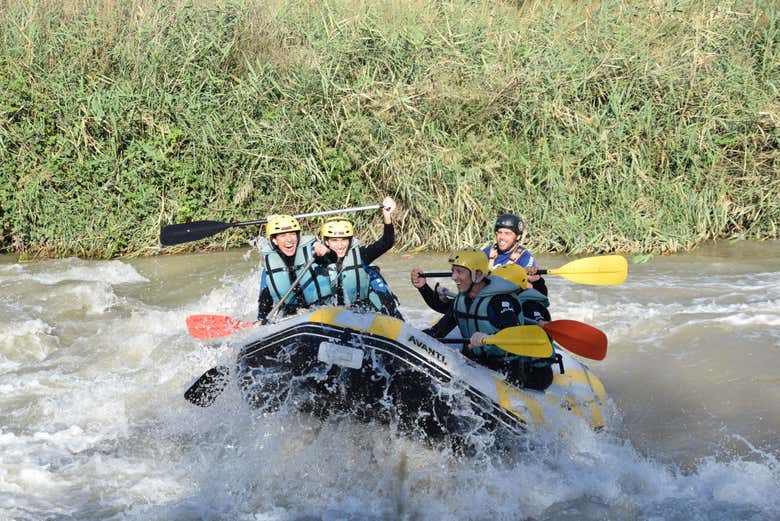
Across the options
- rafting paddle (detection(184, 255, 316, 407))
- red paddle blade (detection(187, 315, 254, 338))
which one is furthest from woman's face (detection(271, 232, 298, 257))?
red paddle blade (detection(187, 315, 254, 338))

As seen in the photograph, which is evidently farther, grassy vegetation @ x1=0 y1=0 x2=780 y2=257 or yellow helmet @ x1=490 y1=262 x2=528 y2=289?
grassy vegetation @ x1=0 y1=0 x2=780 y2=257

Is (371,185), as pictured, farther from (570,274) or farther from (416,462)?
(416,462)

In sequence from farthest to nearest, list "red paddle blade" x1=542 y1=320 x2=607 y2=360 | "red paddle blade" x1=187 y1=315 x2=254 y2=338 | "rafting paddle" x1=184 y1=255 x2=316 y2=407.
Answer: "red paddle blade" x1=187 y1=315 x2=254 y2=338 < "rafting paddle" x1=184 y1=255 x2=316 y2=407 < "red paddle blade" x1=542 y1=320 x2=607 y2=360

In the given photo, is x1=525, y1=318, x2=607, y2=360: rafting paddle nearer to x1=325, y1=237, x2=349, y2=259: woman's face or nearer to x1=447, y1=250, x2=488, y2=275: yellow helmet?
x1=447, y1=250, x2=488, y2=275: yellow helmet

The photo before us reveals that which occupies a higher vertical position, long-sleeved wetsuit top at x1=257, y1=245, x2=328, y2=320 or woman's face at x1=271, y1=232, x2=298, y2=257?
woman's face at x1=271, y1=232, x2=298, y2=257

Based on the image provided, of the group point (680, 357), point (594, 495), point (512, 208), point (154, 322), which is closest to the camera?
point (594, 495)

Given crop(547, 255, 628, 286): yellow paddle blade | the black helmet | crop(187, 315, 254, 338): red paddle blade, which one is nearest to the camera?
crop(187, 315, 254, 338): red paddle blade

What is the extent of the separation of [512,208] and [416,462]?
220 inches

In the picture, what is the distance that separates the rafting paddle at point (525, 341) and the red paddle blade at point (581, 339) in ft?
0.87

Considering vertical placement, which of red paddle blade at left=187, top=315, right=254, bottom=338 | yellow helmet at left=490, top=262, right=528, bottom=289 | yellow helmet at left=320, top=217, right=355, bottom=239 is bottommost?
red paddle blade at left=187, top=315, right=254, bottom=338

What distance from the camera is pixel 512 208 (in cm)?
996

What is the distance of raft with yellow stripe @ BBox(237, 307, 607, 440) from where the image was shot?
4.41 meters

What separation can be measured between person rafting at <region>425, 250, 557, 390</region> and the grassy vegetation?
194 inches

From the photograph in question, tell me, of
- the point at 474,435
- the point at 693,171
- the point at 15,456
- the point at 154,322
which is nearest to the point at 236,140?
the point at 154,322
